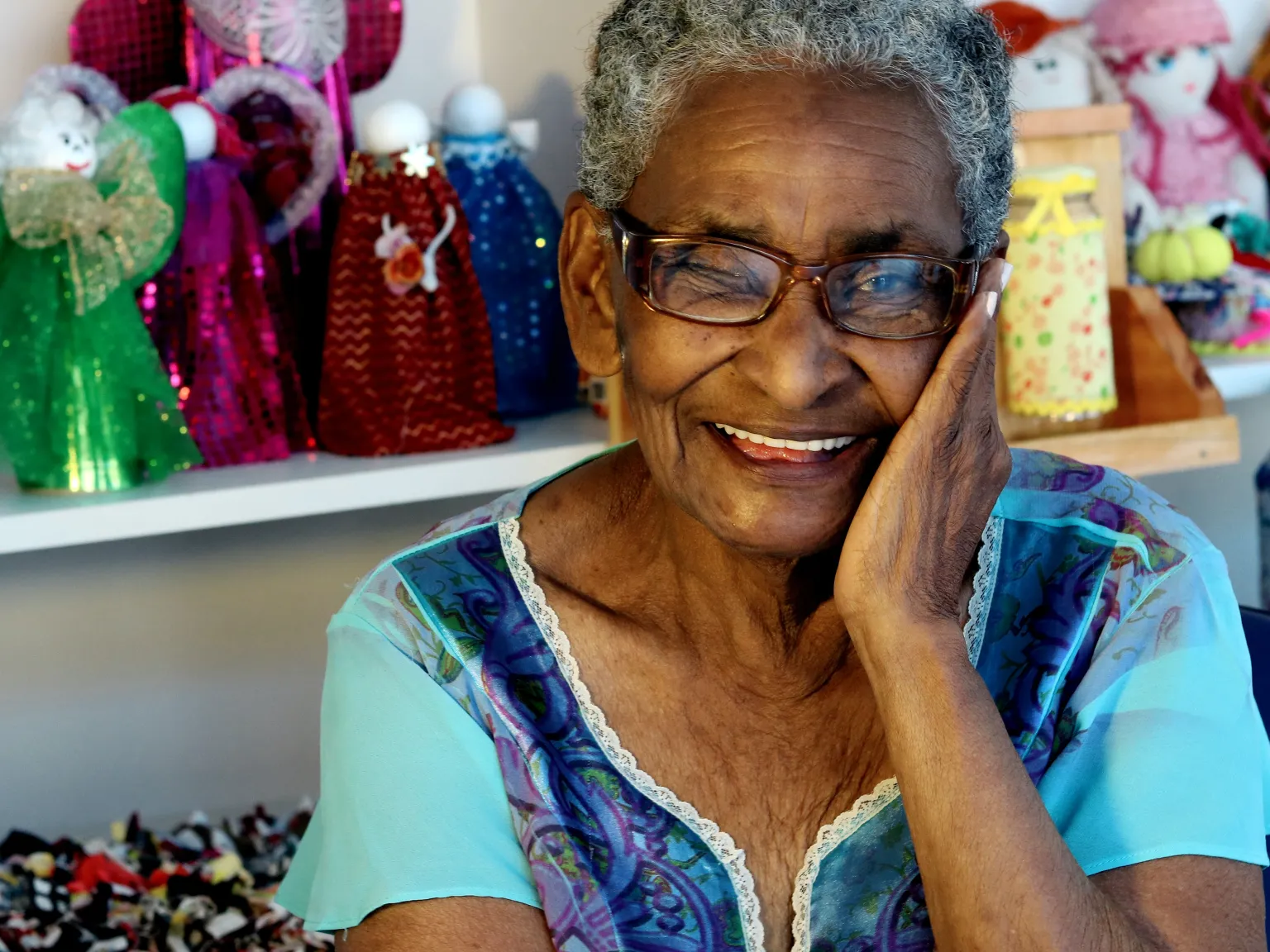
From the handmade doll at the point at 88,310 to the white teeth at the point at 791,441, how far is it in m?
0.70

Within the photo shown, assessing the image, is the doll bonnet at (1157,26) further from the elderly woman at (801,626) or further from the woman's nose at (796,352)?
the woman's nose at (796,352)

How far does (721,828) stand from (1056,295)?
69 cm

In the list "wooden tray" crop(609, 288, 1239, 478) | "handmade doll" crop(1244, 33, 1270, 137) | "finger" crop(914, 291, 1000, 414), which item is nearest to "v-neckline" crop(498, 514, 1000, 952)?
"finger" crop(914, 291, 1000, 414)

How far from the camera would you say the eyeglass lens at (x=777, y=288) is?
0.87 metres

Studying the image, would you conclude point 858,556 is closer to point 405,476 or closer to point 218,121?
point 405,476

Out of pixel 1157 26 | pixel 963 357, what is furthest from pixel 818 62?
pixel 1157 26

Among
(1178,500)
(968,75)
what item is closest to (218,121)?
(968,75)

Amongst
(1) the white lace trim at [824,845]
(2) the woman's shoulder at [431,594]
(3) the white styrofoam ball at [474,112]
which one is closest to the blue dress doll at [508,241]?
(3) the white styrofoam ball at [474,112]

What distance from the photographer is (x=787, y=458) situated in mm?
902

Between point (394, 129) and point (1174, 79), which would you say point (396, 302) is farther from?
point (1174, 79)

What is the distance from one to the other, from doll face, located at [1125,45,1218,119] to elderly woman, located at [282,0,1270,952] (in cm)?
100

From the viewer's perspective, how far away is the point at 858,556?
3.02 feet

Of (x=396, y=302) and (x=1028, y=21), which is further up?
(x=1028, y=21)

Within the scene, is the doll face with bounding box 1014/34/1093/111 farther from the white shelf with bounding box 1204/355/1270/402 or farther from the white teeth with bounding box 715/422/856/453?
the white teeth with bounding box 715/422/856/453
